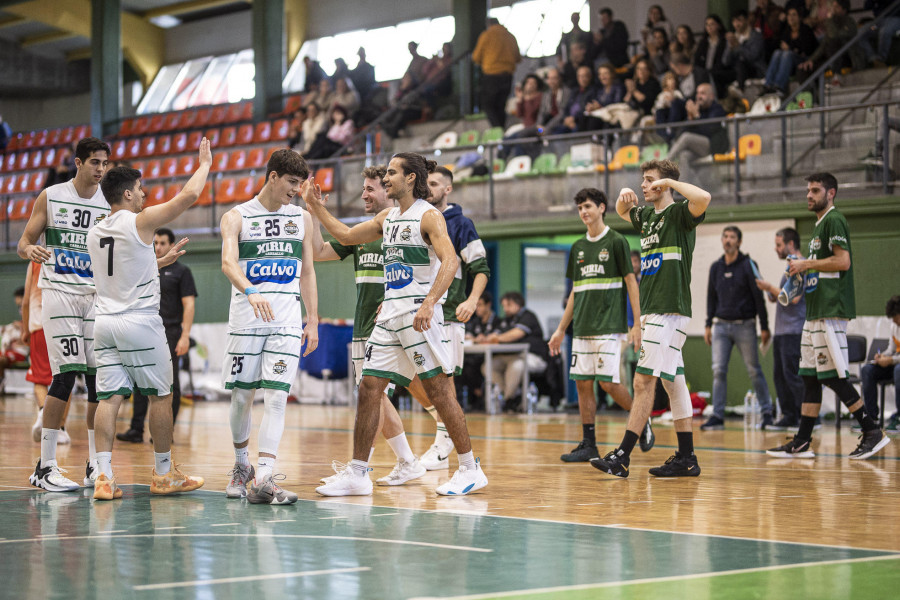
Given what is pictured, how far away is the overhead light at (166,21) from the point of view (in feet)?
101

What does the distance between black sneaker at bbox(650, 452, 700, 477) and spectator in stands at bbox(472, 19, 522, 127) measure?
1131 centimetres

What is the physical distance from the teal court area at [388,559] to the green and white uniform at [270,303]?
821 millimetres

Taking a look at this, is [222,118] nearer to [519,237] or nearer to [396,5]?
[396,5]

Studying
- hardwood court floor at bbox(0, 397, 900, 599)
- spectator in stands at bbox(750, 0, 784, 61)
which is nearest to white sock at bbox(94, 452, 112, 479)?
hardwood court floor at bbox(0, 397, 900, 599)

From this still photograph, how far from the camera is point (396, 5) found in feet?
89.1

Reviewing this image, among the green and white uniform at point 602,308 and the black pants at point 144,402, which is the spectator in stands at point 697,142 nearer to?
the green and white uniform at point 602,308

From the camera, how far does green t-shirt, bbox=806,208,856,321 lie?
830 centimetres

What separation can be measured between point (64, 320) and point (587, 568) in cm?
398

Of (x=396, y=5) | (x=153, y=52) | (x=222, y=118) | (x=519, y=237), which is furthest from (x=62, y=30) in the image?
(x=519, y=237)

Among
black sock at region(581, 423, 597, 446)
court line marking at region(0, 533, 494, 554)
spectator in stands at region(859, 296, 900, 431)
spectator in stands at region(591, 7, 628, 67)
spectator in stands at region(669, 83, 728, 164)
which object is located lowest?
court line marking at region(0, 533, 494, 554)

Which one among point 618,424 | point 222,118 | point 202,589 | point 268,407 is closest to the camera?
point 202,589

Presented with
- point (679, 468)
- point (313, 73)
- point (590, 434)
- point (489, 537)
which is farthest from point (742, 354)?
point (313, 73)

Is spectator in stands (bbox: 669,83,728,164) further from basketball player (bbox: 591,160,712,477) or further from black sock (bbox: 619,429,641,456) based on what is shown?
black sock (bbox: 619,429,641,456)

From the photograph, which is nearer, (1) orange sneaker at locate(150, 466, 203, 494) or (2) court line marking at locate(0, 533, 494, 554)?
(2) court line marking at locate(0, 533, 494, 554)
